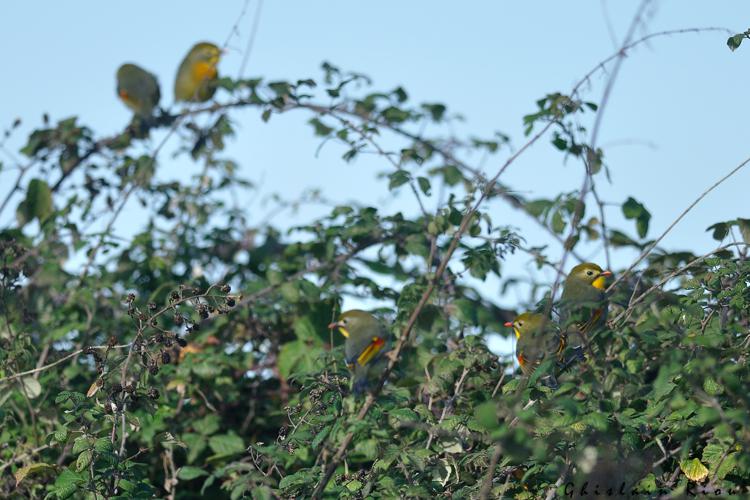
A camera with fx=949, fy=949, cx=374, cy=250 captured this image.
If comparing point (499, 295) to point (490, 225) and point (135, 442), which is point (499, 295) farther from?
point (135, 442)

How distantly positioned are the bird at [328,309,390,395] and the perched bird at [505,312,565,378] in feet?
1.37

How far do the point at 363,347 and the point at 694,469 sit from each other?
102cm

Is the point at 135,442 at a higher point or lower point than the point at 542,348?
lower

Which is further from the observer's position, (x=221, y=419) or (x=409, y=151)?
(x=221, y=419)

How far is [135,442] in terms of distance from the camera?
12.9 ft

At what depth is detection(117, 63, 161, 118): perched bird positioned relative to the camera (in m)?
6.27

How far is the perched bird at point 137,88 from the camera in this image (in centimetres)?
627

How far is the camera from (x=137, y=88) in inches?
256

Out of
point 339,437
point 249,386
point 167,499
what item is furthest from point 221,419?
point 339,437

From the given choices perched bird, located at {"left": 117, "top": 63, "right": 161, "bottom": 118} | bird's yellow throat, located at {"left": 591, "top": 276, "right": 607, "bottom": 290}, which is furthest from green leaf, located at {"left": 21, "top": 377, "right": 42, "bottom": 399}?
perched bird, located at {"left": 117, "top": 63, "right": 161, "bottom": 118}

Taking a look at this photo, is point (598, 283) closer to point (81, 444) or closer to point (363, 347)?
point (363, 347)

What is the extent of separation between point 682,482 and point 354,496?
0.96 meters

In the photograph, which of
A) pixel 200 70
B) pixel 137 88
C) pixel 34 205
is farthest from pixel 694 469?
pixel 200 70

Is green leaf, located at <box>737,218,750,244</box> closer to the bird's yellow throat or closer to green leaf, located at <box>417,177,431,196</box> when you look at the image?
the bird's yellow throat
